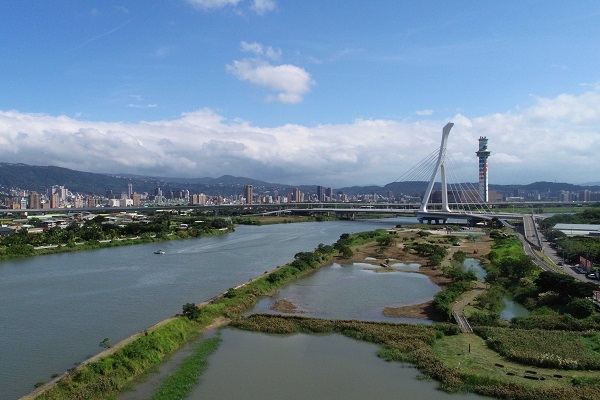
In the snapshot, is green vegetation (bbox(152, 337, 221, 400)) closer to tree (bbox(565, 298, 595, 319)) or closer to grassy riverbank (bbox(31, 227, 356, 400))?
grassy riverbank (bbox(31, 227, 356, 400))

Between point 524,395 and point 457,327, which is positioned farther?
point 457,327


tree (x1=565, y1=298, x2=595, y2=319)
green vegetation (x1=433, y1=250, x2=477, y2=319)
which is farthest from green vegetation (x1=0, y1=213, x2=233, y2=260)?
tree (x1=565, y1=298, x2=595, y2=319)

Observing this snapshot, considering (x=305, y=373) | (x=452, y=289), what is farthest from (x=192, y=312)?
(x=452, y=289)

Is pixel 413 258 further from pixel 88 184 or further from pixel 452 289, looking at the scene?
pixel 88 184

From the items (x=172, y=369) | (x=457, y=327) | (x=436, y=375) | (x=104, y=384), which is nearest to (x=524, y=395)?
(x=436, y=375)

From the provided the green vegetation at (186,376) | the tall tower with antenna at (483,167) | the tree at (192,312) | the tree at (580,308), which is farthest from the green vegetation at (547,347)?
the tall tower with antenna at (483,167)

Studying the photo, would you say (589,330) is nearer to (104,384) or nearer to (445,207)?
(104,384)

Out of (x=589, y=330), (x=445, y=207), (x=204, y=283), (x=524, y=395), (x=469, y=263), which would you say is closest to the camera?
(x=524, y=395)
